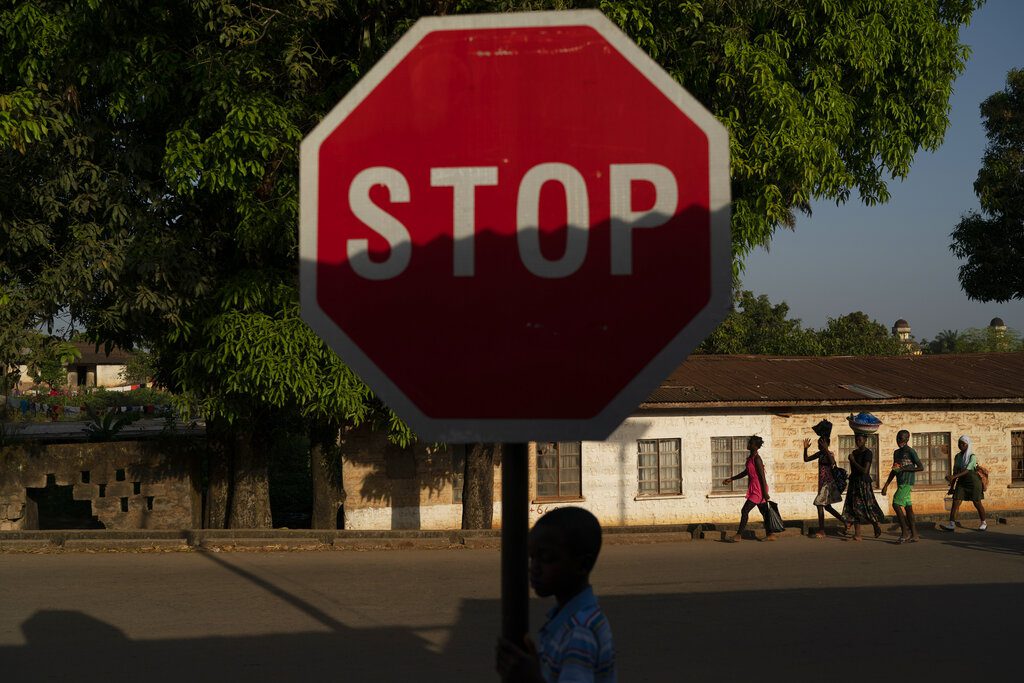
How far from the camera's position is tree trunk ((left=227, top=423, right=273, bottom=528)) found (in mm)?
17812

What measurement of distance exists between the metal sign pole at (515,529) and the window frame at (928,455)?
75.5 ft

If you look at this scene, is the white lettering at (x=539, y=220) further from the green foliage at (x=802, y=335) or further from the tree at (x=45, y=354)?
the green foliage at (x=802, y=335)

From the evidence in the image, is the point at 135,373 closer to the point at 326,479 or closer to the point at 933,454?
the point at 326,479

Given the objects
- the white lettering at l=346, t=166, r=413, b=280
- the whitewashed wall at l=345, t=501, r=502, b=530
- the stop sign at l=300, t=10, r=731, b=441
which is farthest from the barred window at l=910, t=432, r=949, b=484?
the white lettering at l=346, t=166, r=413, b=280

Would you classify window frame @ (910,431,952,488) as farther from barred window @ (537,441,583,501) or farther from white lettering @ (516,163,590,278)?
white lettering @ (516,163,590,278)

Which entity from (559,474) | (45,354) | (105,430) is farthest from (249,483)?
(559,474)

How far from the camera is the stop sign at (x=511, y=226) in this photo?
5.91 ft

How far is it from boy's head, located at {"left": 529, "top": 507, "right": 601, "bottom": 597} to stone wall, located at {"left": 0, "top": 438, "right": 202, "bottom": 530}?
16.7 m

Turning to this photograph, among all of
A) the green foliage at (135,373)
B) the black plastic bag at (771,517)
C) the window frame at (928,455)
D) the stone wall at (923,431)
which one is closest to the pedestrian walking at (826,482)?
the black plastic bag at (771,517)

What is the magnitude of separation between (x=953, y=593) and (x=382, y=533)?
8489 mm

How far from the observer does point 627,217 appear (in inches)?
71.1

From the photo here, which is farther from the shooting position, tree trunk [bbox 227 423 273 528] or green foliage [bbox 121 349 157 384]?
green foliage [bbox 121 349 157 384]

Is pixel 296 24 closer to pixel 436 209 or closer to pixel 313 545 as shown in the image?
pixel 313 545

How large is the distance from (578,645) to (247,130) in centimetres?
1146
